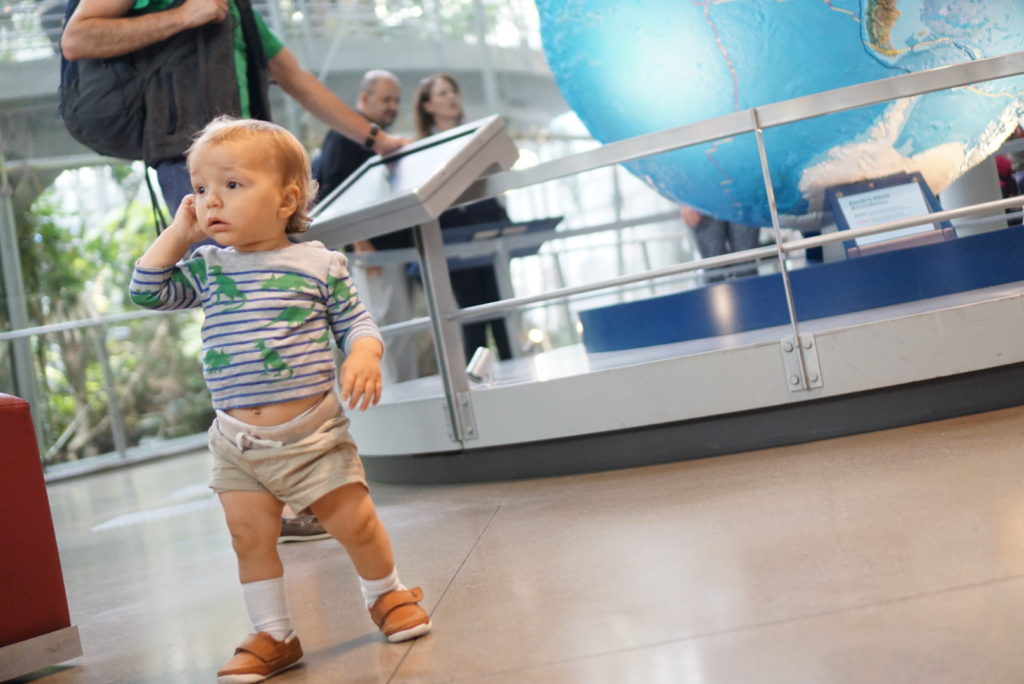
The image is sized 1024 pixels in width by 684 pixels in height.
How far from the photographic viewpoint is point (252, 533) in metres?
2.06

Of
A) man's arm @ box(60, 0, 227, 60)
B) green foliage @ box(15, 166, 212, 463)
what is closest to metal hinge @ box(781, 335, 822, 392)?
man's arm @ box(60, 0, 227, 60)

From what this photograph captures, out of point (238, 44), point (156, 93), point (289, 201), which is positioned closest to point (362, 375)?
point (289, 201)

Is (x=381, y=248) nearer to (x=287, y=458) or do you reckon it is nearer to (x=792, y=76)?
(x=792, y=76)

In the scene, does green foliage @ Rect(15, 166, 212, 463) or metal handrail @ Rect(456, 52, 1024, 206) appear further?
green foliage @ Rect(15, 166, 212, 463)

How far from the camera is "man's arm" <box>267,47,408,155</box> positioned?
12.0 feet

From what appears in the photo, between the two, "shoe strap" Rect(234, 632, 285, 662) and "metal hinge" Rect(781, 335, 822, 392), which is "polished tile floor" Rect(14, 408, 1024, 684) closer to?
"shoe strap" Rect(234, 632, 285, 662)

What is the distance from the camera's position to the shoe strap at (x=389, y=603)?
2.08 m

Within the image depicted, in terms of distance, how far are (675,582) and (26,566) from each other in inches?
53.6

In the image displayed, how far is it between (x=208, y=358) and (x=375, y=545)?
50 cm

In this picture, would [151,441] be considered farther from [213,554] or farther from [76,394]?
[213,554]

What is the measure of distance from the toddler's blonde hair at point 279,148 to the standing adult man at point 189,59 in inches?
40.5

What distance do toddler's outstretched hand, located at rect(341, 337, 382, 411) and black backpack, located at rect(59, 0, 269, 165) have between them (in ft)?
4.47

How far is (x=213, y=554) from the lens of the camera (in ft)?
11.4

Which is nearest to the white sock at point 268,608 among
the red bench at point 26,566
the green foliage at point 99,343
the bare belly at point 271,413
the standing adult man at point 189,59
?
the bare belly at point 271,413
